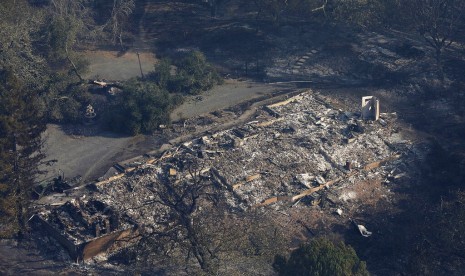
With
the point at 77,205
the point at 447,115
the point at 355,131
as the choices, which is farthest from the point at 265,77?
the point at 77,205

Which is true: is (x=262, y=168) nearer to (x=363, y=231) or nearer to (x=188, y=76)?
(x=363, y=231)

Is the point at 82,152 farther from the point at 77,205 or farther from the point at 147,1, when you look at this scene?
the point at 147,1

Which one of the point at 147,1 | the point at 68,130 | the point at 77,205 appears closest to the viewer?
the point at 77,205

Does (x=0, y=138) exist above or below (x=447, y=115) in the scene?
above

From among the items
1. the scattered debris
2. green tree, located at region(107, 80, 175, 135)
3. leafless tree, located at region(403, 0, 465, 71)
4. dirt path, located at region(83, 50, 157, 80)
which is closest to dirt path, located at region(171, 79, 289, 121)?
green tree, located at region(107, 80, 175, 135)

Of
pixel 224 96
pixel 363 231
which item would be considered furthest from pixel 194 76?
pixel 363 231

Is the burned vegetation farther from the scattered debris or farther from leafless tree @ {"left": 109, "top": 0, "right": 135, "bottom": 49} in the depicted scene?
leafless tree @ {"left": 109, "top": 0, "right": 135, "bottom": 49}
